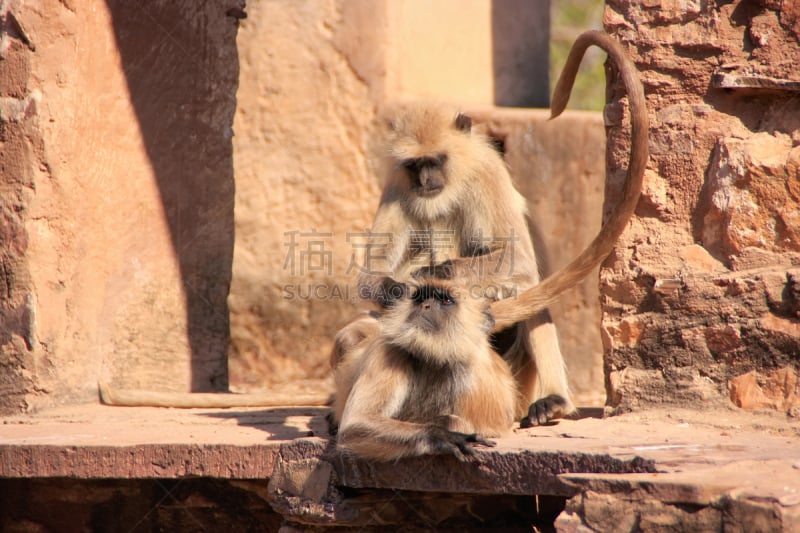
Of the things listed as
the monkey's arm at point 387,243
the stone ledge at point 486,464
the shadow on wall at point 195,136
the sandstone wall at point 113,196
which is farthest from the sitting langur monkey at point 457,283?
the shadow on wall at point 195,136

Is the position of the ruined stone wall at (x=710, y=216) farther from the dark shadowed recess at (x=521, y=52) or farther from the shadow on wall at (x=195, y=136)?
the dark shadowed recess at (x=521, y=52)

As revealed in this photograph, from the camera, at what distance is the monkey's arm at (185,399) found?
4.55 m

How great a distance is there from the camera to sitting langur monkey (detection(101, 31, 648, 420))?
3207mm

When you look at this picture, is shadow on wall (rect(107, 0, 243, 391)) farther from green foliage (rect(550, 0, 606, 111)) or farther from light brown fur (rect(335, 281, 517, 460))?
green foliage (rect(550, 0, 606, 111))

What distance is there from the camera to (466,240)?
13.8 ft

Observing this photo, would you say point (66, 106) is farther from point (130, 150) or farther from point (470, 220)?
point (470, 220)

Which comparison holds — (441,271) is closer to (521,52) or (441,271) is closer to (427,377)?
(427,377)

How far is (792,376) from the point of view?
329 cm

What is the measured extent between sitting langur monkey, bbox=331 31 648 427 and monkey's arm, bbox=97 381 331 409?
2.59 feet

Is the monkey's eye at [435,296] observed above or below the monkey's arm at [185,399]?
above

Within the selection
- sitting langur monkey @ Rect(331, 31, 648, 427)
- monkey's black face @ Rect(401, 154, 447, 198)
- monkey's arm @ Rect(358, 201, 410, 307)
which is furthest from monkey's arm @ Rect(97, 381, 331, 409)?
monkey's black face @ Rect(401, 154, 447, 198)

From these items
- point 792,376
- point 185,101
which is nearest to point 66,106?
point 185,101

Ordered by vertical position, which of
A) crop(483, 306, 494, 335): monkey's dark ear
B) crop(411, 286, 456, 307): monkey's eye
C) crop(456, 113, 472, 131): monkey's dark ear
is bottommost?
crop(483, 306, 494, 335): monkey's dark ear

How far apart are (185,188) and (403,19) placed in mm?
1806
